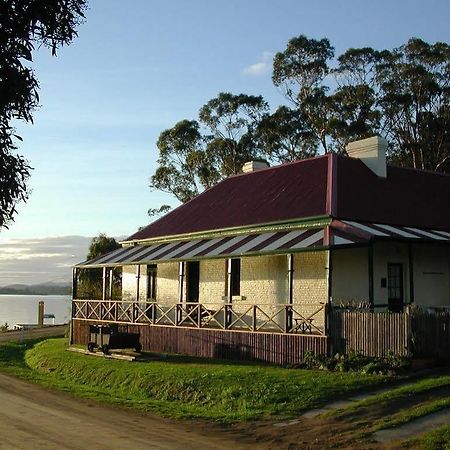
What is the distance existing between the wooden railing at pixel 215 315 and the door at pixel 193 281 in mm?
977

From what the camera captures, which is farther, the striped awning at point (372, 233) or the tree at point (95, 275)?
the tree at point (95, 275)

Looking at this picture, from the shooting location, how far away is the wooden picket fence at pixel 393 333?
1650 centimetres

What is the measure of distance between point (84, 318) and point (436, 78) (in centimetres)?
2722

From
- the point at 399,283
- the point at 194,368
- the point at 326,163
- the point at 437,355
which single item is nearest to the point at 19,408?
the point at 194,368

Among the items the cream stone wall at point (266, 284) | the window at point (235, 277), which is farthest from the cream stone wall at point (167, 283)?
the window at point (235, 277)

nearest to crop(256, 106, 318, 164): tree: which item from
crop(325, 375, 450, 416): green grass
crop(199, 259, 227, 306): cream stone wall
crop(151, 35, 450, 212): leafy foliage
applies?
crop(151, 35, 450, 212): leafy foliage

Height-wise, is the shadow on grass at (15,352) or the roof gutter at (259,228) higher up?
the roof gutter at (259,228)

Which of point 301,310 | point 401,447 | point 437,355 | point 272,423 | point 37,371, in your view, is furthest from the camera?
point 37,371

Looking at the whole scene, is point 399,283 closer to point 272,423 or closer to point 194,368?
point 194,368

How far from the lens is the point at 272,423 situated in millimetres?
13242

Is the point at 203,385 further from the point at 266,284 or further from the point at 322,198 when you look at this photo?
the point at 322,198

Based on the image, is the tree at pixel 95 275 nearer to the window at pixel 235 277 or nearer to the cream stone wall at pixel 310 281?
the window at pixel 235 277

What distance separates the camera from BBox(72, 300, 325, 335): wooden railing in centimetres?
1962

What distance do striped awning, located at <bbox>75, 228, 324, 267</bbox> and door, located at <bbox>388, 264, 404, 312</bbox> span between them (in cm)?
274
